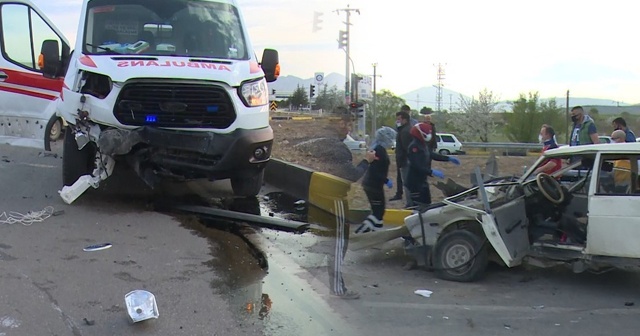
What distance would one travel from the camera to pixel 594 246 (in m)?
5.79

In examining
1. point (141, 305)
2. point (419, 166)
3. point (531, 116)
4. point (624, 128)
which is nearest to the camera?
point (141, 305)

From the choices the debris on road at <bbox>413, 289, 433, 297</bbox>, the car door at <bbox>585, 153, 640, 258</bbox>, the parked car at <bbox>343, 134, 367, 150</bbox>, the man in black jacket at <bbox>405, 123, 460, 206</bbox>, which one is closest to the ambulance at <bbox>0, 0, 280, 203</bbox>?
the parked car at <bbox>343, 134, 367, 150</bbox>

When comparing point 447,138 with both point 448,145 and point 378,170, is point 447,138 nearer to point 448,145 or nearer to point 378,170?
point 448,145

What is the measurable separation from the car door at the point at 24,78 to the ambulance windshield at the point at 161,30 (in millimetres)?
2816

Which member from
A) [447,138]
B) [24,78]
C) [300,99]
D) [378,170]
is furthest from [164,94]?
[447,138]

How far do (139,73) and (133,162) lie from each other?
3.64 ft

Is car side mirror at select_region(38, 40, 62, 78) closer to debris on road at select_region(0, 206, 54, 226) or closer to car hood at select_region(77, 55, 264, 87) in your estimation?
car hood at select_region(77, 55, 264, 87)

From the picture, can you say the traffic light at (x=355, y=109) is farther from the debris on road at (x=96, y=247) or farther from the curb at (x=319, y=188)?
the debris on road at (x=96, y=247)

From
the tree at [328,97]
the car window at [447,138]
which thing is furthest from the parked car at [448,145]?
the tree at [328,97]

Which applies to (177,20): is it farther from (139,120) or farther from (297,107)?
(297,107)

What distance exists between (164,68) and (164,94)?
31 centimetres

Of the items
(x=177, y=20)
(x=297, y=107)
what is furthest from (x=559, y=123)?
(x=177, y=20)

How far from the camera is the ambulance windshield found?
802cm

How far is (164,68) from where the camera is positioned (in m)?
7.39
